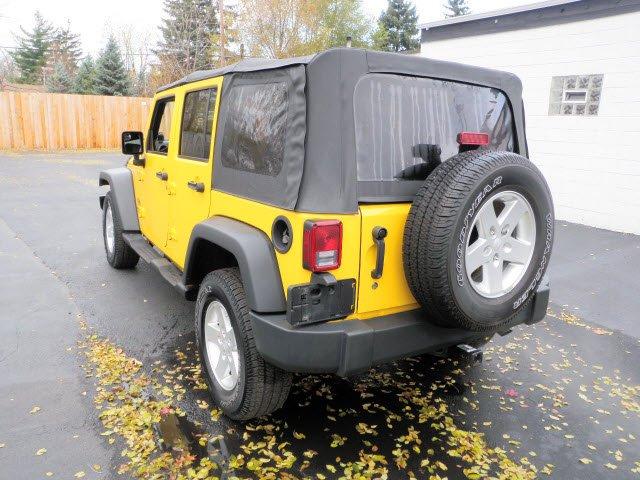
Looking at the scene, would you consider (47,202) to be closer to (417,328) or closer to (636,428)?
(417,328)

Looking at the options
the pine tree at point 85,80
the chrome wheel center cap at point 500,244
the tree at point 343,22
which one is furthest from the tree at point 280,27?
the chrome wheel center cap at point 500,244

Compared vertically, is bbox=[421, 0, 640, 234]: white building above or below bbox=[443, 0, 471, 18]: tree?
below

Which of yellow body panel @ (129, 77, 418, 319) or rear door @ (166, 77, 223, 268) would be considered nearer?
yellow body panel @ (129, 77, 418, 319)

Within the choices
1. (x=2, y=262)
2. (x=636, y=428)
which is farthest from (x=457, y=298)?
(x=2, y=262)

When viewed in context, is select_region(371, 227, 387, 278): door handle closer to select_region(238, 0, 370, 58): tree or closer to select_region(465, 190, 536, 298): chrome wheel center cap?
select_region(465, 190, 536, 298): chrome wheel center cap

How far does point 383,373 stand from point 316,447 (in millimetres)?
1000

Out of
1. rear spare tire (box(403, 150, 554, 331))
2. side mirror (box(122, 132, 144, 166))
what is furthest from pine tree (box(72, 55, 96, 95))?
rear spare tire (box(403, 150, 554, 331))

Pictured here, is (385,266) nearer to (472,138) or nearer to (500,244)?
(500,244)

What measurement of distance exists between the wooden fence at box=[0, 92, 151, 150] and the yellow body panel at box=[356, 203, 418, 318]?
20868 mm

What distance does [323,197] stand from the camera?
2377 millimetres

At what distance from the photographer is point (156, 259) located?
4.29 meters

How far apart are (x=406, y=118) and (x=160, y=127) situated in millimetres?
2828

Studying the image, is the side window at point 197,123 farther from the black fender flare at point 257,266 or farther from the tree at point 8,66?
the tree at point 8,66

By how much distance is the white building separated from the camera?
27.1 ft
